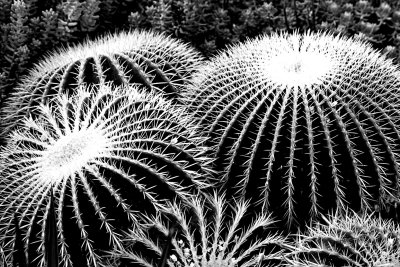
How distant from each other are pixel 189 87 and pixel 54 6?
1.68 metres

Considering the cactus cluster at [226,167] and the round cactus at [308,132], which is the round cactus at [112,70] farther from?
the round cactus at [308,132]

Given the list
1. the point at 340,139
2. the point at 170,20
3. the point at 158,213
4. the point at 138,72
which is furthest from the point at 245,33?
the point at 158,213

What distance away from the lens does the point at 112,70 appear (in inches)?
128

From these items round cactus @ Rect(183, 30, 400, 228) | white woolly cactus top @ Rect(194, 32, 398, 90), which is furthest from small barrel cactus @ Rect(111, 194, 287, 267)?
white woolly cactus top @ Rect(194, 32, 398, 90)

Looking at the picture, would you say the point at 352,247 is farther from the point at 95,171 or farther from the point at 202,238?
the point at 95,171

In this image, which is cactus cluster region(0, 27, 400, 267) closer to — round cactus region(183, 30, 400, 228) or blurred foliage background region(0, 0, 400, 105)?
round cactus region(183, 30, 400, 228)

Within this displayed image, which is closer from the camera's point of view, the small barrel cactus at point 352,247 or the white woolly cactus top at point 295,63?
the small barrel cactus at point 352,247

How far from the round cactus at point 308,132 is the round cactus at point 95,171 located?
0.67 ft

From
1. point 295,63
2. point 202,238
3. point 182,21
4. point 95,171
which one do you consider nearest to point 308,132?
point 295,63

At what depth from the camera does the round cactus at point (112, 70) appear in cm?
323

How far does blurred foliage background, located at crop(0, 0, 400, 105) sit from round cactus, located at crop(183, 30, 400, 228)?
1233 millimetres

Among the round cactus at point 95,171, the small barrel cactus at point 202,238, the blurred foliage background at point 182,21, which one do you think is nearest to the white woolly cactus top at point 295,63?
the round cactus at point 95,171

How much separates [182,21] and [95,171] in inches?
85.5

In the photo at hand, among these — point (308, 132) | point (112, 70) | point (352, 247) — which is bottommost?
point (352, 247)
